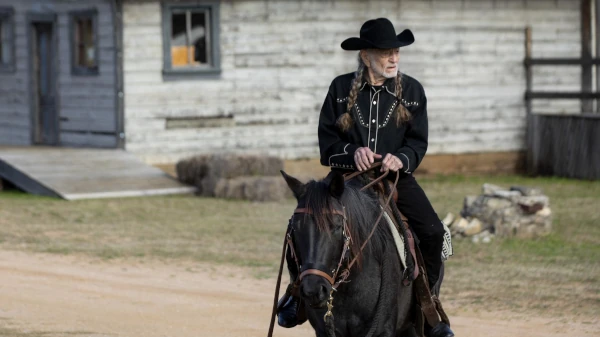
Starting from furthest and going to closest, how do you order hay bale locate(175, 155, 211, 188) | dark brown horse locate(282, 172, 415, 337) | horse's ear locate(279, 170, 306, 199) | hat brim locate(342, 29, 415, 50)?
hay bale locate(175, 155, 211, 188) < hat brim locate(342, 29, 415, 50) < horse's ear locate(279, 170, 306, 199) < dark brown horse locate(282, 172, 415, 337)

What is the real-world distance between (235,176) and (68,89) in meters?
4.62

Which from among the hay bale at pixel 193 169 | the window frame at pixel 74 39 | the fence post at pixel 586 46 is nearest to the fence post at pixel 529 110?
the fence post at pixel 586 46

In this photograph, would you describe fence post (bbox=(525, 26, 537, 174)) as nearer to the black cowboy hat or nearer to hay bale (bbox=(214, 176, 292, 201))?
hay bale (bbox=(214, 176, 292, 201))


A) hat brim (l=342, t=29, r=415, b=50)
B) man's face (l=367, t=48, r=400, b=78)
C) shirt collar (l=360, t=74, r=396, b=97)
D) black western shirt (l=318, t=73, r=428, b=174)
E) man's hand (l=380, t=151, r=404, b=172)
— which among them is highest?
hat brim (l=342, t=29, r=415, b=50)

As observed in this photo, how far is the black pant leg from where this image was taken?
21.9 ft

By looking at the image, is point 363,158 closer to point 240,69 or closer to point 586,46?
point 240,69

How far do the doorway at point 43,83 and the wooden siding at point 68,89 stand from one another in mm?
141

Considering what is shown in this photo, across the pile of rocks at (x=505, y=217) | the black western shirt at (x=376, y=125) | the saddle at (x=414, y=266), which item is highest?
the black western shirt at (x=376, y=125)

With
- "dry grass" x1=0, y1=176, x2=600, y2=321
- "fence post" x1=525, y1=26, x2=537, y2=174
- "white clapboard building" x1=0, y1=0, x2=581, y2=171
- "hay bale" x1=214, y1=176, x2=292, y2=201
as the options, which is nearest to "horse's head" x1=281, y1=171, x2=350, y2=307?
"dry grass" x1=0, y1=176, x2=600, y2=321

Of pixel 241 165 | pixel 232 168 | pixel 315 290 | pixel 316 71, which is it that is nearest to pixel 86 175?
pixel 232 168

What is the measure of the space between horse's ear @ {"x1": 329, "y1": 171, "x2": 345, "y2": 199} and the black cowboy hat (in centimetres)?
102

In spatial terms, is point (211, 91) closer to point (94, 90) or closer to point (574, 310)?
point (94, 90)

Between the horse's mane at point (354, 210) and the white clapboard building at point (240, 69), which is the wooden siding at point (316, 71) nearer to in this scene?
the white clapboard building at point (240, 69)

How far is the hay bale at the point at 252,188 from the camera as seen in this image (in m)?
18.5
